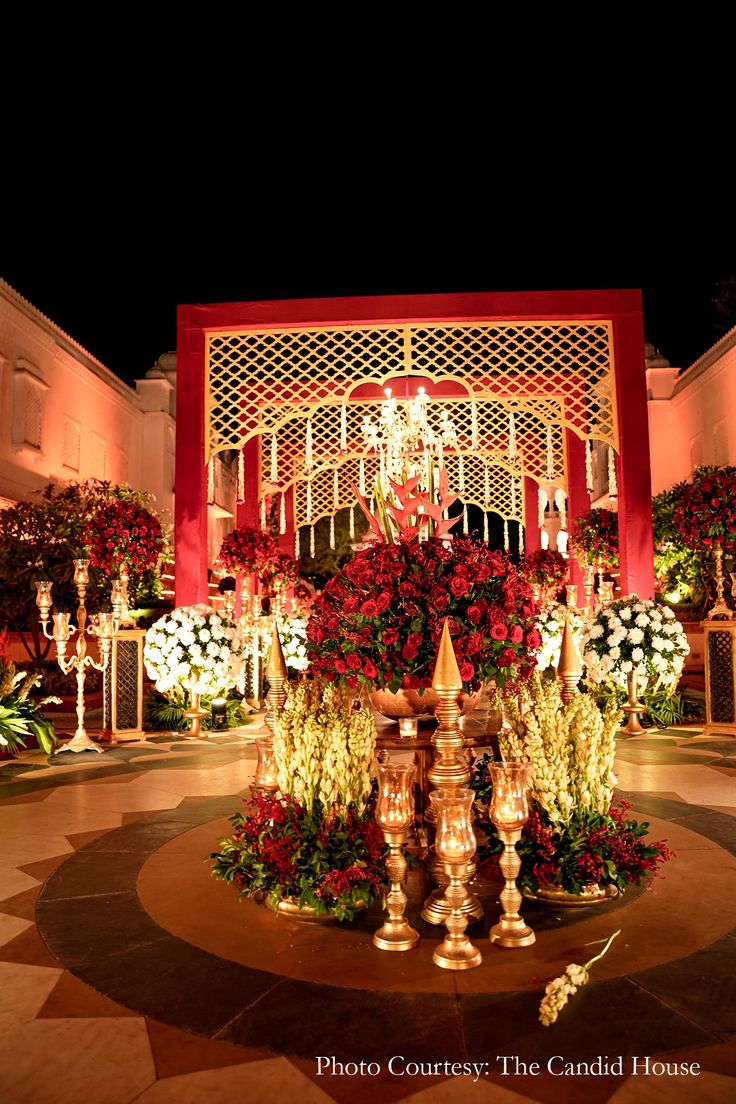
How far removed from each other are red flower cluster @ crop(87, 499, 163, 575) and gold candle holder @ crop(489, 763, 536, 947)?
550cm

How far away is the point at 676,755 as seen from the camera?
575 cm

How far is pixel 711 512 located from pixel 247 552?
6058 mm

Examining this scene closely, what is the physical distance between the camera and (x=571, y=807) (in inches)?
110

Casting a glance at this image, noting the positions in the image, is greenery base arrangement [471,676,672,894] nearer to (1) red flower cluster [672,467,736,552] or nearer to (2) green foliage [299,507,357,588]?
(1) red flower cluster [672,467,736,552]

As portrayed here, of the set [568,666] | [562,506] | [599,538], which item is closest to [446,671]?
[568,666]

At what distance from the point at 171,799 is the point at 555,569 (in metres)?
9.72

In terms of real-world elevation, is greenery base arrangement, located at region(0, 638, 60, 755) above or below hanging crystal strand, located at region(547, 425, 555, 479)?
below

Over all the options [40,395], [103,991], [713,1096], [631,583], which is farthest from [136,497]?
[713,1096]

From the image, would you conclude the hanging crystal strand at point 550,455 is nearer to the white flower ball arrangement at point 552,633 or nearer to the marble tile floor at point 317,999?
the white flower ball arrangement at point 552,633

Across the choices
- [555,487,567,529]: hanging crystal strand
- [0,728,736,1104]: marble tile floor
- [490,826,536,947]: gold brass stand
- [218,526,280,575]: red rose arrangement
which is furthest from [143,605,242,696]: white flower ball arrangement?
[555,487,567,529]: hanging crystal strand

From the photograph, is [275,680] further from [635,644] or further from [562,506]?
[562,506]

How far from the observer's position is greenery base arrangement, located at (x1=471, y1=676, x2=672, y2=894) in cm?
271

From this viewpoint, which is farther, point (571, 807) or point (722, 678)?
point (722, 678)

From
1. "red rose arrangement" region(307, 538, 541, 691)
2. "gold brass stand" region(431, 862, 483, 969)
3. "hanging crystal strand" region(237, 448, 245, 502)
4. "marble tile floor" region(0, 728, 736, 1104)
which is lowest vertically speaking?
"marble tile floor" region(0, 728, 736, 1104)
